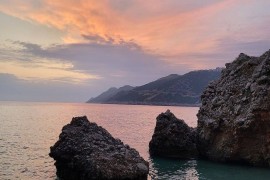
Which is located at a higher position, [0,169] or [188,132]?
[188,132]

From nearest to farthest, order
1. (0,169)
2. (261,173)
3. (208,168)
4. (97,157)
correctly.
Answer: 1. (97,157)
2. (0,169)
3. (261,173)
4. (208,168)

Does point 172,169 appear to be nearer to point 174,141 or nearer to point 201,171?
point 201,171

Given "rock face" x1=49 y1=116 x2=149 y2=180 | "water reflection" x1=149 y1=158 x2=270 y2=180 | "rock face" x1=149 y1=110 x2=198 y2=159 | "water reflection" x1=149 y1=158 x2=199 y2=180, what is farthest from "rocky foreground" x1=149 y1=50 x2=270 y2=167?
"rock face" x1=49 y1=116 x2=149 y2=180

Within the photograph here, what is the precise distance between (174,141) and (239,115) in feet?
29.5

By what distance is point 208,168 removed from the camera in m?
39.2

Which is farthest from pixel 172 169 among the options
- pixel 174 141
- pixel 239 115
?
pixel 239 115

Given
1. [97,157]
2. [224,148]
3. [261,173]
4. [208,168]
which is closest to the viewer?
[97,157]

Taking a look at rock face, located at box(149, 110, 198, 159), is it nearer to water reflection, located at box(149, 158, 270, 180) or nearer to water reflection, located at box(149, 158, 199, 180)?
water reflection, located at box(149, 158, 199, 180)

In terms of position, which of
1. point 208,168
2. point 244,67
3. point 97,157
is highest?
point 244,67

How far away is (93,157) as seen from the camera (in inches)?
1143

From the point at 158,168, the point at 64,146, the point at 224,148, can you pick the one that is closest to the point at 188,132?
the point at 224,148

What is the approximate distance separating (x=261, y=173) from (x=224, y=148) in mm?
6662

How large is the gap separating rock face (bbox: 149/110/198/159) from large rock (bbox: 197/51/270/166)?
61.3 inches

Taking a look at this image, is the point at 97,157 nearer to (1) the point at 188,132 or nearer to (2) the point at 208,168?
(2) the point at 208,168
